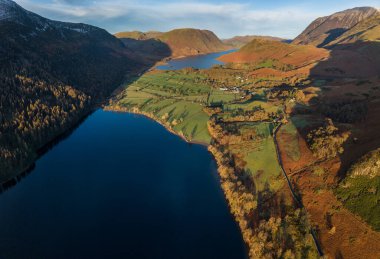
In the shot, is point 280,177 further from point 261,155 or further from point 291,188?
point 261,155

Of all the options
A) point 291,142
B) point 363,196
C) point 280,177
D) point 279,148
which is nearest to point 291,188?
point 280,177

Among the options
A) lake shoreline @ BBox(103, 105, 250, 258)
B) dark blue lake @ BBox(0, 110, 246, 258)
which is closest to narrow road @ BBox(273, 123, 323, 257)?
lake shoreline @ BBox(103, 105, 250, 258)

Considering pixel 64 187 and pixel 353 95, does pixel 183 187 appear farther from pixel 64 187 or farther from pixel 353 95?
pixel 353 95

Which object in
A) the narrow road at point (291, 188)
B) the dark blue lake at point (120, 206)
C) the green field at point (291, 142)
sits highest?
the green field at point (291, 142)

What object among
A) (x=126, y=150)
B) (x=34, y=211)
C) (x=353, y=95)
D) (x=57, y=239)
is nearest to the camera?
(x=57, y=239)

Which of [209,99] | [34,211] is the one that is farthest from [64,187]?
[209,99]

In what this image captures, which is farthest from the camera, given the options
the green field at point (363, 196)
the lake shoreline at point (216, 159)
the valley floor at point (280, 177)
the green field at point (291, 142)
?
the green field at point (291, 142)

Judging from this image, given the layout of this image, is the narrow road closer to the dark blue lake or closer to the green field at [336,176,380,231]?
the green field at [336,176,380,231]

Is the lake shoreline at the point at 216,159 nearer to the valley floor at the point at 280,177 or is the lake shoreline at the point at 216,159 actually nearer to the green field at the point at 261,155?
the valley floor at the point at 280,177

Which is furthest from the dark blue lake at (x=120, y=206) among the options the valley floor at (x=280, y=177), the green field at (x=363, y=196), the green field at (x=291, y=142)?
the green field at (x=363, y=196)
